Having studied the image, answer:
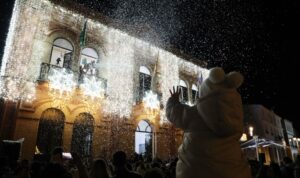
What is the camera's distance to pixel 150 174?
139 inches

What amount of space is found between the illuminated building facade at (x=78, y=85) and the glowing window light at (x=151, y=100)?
6 cm

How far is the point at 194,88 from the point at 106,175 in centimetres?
1679

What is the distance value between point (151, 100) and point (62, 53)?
5858 mm

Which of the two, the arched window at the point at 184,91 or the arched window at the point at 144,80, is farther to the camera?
the arched window at the point at 184,91

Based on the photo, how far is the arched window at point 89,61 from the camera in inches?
527

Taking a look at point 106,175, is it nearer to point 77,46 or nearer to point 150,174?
point 150,174

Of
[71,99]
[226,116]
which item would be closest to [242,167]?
[226,116]

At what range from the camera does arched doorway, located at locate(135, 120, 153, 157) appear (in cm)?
1503

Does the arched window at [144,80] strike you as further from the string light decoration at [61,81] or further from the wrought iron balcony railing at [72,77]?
the string light decoration at [61,81]

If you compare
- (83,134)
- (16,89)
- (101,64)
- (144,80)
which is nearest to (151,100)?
(144,80)

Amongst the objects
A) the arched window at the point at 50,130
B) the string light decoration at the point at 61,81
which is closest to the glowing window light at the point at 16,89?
the string light decoration at the point at 61,81

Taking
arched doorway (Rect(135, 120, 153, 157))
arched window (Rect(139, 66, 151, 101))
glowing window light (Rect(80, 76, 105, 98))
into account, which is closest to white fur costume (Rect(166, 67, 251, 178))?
glowing window light (Rect(80, 76, 105, 98))

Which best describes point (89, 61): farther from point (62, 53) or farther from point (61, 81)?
point (61, 81)

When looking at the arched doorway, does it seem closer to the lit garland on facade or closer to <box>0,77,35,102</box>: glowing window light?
the lit garland on facade
